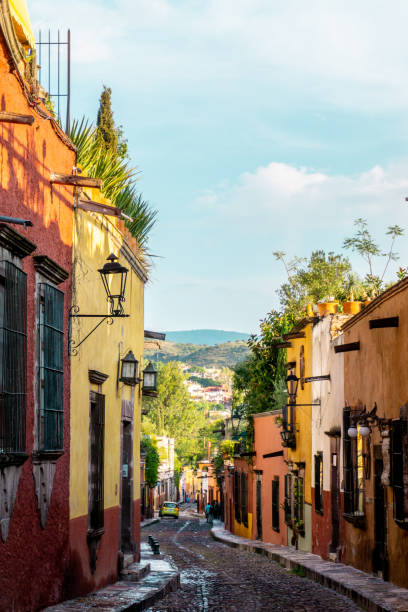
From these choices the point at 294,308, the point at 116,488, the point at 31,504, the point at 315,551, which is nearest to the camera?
the point at 31,504

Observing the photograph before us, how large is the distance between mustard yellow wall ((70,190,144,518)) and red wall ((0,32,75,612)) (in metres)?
0.50

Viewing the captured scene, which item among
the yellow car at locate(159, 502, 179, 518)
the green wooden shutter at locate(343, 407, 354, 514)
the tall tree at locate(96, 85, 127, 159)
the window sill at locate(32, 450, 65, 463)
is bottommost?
the yellow car at locate(159, 502, 179, 518)

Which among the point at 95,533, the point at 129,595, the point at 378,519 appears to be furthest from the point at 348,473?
the point at 95,533

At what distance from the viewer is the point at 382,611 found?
34.0 feet

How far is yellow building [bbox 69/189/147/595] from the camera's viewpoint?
11.0 metres

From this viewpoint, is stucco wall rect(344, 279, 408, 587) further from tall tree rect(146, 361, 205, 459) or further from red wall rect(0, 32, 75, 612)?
tall tree rect(146, 361, 205, 459)

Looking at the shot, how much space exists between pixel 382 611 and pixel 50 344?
4.96m

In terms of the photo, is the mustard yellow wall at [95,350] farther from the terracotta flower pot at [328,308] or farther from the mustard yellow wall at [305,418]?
the mustard yellow wall at [305,418]

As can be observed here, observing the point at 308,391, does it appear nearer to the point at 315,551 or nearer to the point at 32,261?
the point at 315,551

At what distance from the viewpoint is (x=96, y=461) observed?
1246 centimetres

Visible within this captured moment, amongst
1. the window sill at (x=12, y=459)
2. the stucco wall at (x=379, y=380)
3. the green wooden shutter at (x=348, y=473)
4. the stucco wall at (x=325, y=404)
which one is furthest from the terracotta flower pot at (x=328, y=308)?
the window sill at (x=12, y=459)

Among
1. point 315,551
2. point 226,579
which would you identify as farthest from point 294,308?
point 226,579

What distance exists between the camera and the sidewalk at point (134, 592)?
397 inches

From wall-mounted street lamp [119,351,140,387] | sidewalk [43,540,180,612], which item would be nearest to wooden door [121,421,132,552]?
sidewalk [43,540,180,612]
